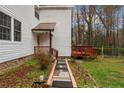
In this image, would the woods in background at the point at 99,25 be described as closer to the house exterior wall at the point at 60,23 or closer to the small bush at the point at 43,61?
the house exterior wall at the point at 60,23

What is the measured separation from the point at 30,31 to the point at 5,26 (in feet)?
19.6

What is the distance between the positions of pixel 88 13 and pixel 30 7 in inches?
594

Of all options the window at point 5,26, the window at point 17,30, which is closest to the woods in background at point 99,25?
the window at point 17,30

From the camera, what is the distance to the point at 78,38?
3156 cm

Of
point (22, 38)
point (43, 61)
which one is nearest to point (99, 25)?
point (22, 38)

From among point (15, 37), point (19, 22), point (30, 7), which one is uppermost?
point (30, 7)

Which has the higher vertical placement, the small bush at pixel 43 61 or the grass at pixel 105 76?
the small bush at pixel 43 61

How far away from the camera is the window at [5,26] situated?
34.2ft

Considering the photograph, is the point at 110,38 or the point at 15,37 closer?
the point at 15,37

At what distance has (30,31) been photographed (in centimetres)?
1691

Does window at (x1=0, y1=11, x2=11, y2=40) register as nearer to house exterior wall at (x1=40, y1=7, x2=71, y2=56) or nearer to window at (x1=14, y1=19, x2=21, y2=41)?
window at (x1=14, y1=19, x2=21, y2=41)

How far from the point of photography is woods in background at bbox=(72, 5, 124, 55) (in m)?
30.6
